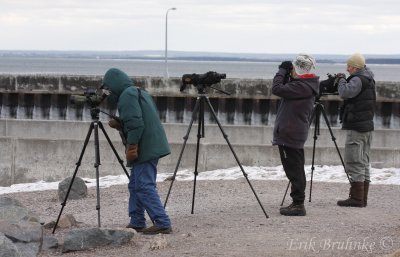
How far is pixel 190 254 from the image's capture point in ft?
31.8

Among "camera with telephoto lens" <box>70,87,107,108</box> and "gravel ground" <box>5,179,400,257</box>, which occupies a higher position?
"camera with telephoto lens" <box>70,87,107,108</box>

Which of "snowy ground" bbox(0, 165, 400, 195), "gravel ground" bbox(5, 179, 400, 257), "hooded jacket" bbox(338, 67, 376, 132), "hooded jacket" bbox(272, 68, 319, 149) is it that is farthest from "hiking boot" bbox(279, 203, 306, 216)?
"snowy ground" bbox(0, 165, 400, 195)

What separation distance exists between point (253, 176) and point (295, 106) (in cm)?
533

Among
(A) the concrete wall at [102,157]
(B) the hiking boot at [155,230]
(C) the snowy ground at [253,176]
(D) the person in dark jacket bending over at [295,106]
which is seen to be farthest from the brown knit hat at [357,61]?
(A) the concrete wall at [102,157]

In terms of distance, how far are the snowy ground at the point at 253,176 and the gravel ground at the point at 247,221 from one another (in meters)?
0.92

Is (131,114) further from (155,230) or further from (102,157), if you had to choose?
(102,157)

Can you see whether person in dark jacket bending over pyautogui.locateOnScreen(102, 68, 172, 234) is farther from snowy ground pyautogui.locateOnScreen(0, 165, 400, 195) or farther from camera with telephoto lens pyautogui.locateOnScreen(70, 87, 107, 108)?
snowy ground pyautogui.locateOnScreen(0, 165, 400, 195)

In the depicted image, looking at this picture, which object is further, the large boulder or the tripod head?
the tripod head

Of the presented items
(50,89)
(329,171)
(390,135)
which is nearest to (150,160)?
(329,171)

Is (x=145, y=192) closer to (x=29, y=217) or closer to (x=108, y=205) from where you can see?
(x=29, y=217)

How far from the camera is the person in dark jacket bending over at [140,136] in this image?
1045 cm

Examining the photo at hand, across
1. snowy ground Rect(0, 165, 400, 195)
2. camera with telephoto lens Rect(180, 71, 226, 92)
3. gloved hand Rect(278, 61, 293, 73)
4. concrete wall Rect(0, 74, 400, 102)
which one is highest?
gloved hand Rect(278, 61, 293, 73)

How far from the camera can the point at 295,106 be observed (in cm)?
1183

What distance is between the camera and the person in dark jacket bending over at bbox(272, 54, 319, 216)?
11.8 meters
